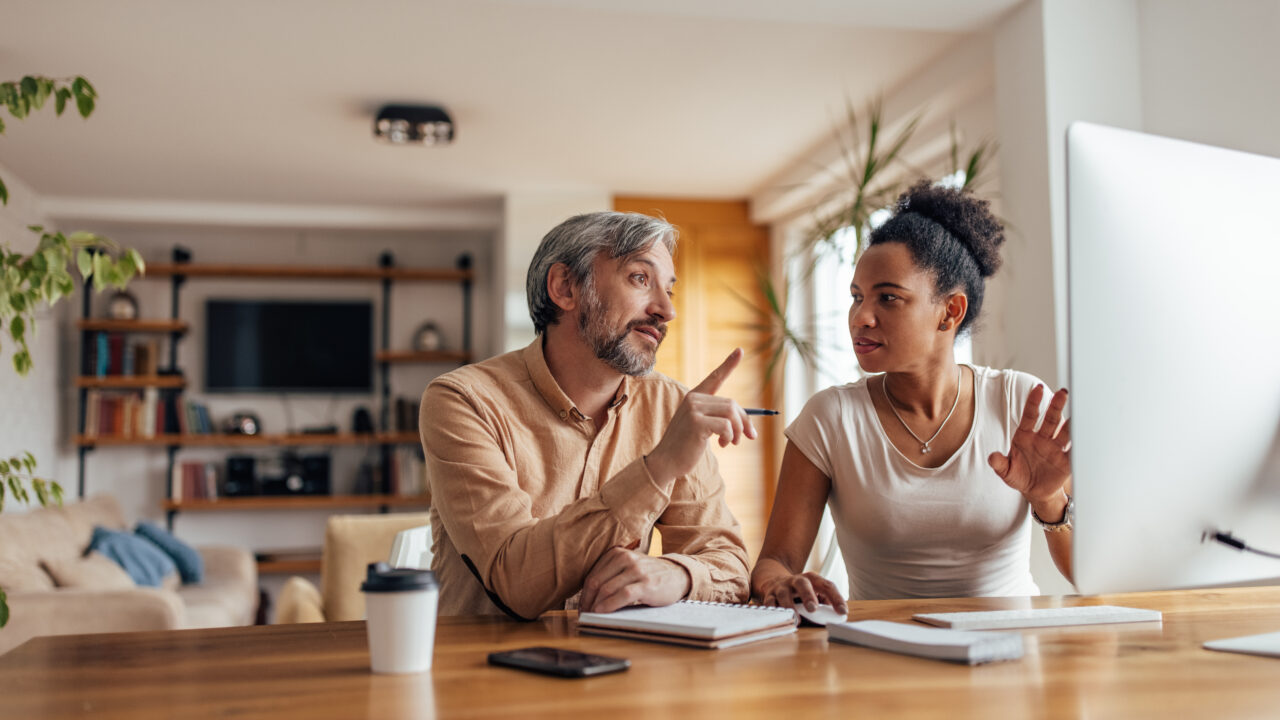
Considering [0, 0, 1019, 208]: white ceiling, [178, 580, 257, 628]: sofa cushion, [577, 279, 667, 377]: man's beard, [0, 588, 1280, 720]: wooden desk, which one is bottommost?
[178, 580, 257, 628]: sofa cushion

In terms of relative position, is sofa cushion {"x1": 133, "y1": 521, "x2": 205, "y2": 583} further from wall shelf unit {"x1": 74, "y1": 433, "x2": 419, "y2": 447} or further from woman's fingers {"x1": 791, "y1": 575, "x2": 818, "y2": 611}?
woman's fingers {"x1": 791, "y1": 575, "x2": 818, "y2": 611}

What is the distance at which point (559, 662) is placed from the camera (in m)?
0.90

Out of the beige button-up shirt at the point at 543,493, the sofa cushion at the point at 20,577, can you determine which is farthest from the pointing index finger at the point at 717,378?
the sofa cushion at the point at 20,577

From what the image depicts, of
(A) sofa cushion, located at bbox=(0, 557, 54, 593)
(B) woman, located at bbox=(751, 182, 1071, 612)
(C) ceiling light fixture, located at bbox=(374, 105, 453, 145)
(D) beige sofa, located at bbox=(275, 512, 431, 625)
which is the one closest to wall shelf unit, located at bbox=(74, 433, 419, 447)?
(A) sofa cushion, located at bbox=(0, 557, 54, 593)

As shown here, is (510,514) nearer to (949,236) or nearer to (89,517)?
(949,236)

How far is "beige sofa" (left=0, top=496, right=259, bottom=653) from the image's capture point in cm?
320

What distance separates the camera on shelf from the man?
202 inches

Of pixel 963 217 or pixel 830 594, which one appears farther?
pixel 963 217

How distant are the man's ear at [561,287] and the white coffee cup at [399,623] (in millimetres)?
805

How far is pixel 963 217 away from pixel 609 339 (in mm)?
682

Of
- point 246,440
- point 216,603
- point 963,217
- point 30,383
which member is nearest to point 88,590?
point 216,603

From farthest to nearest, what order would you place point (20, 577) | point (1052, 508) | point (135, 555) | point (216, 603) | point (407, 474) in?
point (407, 474) < point (135, 555) < point (216, 603) < point (20, 577) < point (1052, 508)

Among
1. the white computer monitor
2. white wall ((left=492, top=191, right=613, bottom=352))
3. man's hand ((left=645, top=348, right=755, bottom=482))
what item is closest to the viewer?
the white computer monitor

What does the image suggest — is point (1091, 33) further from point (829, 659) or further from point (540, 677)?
point (540, 677)
